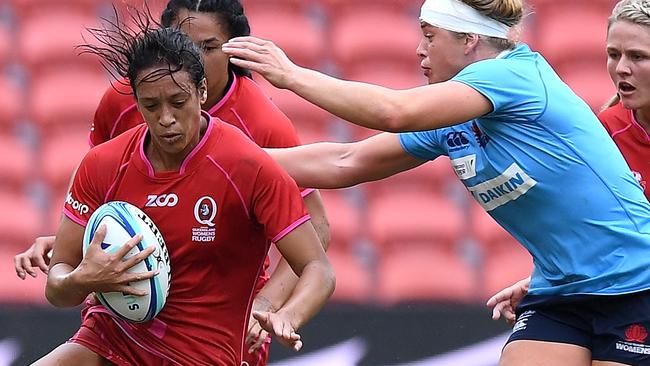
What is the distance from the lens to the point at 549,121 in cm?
366

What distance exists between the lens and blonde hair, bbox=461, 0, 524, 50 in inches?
150

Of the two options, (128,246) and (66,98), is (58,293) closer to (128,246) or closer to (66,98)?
(128,246)

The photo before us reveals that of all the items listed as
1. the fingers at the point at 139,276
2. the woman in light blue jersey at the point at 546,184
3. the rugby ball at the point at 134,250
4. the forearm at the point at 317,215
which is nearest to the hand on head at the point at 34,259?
the rugby ball at the point at 134,250

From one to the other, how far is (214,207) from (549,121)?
0.97m

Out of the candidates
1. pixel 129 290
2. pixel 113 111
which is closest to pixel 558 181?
pixel 129 290

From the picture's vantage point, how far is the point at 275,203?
3.82 meters

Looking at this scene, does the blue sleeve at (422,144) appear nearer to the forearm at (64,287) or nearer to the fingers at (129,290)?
the fingers at (129,290)

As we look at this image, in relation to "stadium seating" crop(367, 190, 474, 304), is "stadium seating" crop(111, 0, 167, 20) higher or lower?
higher

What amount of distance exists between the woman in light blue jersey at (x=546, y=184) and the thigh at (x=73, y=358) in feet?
3.20

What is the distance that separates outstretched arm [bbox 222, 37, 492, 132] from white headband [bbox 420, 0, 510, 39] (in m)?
0.29

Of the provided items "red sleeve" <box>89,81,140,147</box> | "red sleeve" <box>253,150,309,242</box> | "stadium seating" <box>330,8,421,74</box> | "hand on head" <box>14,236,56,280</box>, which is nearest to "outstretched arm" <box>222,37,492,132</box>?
"red sleeve" <box>253,150,309,242</box>

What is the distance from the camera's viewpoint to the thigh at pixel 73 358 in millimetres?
3861

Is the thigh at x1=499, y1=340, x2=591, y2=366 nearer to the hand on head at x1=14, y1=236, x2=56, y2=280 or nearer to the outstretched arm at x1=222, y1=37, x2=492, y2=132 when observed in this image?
the outstretched arm at x1=222, y1=37, x2=492, y2=132

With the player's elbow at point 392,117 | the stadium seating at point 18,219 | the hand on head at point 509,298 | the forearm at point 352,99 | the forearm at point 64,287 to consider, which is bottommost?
the stadium seating at point 18,219
